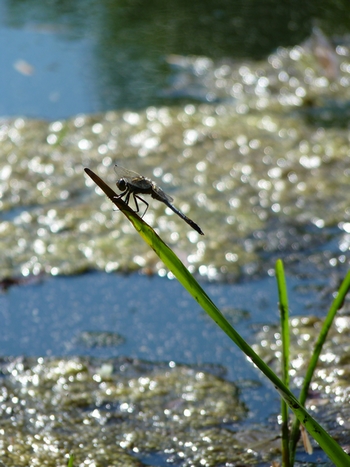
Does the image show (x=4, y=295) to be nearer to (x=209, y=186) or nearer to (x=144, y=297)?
(x=144, y=297)

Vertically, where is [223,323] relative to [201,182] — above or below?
below

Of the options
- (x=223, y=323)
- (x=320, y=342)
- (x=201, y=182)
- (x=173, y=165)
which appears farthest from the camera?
(x=173, y=165)

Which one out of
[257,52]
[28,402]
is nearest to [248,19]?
[257,52]

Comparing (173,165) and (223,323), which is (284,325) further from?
(173,165)

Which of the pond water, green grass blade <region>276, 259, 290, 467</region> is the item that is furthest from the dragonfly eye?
the pond water

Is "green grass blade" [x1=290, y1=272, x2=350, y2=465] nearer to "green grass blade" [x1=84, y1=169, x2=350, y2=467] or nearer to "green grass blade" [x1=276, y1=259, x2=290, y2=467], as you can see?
"green grass blade" [x1=276, y1=259, x2=290, y2=467]

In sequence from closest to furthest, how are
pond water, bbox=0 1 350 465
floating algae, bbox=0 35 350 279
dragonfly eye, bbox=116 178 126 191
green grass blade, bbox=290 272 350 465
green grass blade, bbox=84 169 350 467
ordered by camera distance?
green grass blade, bbox=84 169 350 467 < green grass blade, bbox=290 272 350 465 < dragonfly eye, bbox=116 178 126 191 < pond water, bbox=0 1 350 465 < floating algae, bbox=0 35 350 279

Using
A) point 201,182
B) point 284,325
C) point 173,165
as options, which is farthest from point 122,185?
point 173,165

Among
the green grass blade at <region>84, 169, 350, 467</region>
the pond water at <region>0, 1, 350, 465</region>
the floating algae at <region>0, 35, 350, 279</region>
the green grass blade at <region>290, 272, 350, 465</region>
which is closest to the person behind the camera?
the green grass blade at <region>84, 169, 350, 467</region>
